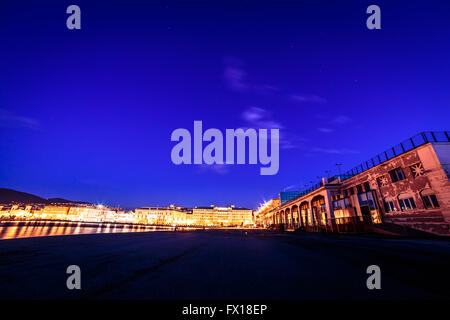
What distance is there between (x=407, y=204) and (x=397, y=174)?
3.59 meters

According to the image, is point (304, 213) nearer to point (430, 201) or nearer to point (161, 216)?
point (430, 201)

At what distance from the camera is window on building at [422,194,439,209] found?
16.9 meters

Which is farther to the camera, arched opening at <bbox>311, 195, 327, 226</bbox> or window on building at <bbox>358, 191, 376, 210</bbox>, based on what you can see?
arched opening at <bbox>311, 195, 327, 226</bbox>

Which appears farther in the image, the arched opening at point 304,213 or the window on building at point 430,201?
the arched opening at point 304,213

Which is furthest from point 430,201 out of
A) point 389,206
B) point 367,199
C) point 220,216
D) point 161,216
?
point 161,216

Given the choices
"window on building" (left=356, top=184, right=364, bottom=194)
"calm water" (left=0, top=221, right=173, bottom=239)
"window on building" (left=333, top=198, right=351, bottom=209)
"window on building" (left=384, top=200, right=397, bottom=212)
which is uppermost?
"window on building" (left=356, top=184, right=364, bottom=194)

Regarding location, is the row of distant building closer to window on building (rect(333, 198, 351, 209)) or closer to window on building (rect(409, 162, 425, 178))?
window on building (rect(333, 198, 351, 209))

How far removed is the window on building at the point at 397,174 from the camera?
20453 mm

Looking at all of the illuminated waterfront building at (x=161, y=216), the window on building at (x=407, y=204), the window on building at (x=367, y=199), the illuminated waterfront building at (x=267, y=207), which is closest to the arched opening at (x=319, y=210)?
the window on building at (x=367, y=199)

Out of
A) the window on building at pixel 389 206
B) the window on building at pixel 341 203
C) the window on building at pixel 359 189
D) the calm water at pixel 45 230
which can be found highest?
the window on building at pixel 359 189

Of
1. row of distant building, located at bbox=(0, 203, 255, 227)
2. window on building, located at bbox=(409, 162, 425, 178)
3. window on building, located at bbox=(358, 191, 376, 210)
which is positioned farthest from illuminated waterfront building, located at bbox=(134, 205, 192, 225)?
window on building, located at bbox=(409, 162, 425, 178)

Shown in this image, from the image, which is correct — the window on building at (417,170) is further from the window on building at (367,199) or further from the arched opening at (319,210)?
the arched opening at (319,210)

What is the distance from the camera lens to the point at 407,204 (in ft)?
64.1
